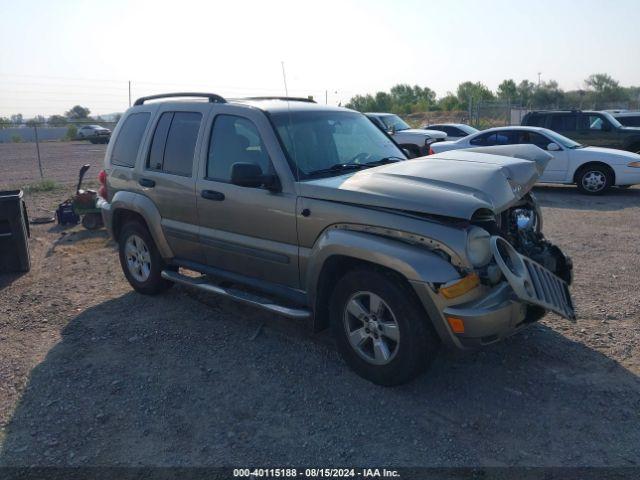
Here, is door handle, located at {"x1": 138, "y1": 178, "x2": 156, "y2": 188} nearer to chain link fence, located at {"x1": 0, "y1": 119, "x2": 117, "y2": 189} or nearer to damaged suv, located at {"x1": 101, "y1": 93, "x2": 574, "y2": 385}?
damaged suv, located at {"x1": 101, "y1": 93, "x2": 574, "y2": 385}

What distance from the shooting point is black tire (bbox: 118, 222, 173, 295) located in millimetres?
5992

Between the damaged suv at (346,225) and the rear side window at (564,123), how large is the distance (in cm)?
1166

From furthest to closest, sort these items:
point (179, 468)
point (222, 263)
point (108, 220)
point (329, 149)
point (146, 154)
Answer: point (108, 220)
point (146, 154)
point (222, 263)
point (329, 149)
point (179, 468)

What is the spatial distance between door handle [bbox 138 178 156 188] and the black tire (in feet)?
1.55

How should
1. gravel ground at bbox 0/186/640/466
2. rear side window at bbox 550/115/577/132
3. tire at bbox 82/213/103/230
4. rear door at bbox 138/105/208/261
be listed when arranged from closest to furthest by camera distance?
gravel ground at bbox 0/186/640/466 → rear door at bbox 138/105/208/261 → tire at bbox 82/213/103/230 → rear side window at bbox 550/115/577/132

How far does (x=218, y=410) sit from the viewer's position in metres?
3.95

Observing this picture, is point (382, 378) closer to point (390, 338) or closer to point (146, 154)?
point (390, 338)

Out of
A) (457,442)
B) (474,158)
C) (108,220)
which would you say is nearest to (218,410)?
(457,442)

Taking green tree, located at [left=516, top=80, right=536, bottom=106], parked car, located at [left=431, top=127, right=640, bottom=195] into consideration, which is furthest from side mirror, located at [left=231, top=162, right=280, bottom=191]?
green tree, located at [left=516, top=80, right=536, bottom=106]

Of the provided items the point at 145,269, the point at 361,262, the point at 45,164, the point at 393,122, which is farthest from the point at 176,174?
the point at 45,164

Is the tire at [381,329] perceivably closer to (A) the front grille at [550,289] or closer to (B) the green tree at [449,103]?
(A) the front grille at [550,289]

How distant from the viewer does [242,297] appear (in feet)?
16.1

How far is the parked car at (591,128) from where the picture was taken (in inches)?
592

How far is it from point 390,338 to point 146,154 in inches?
128
